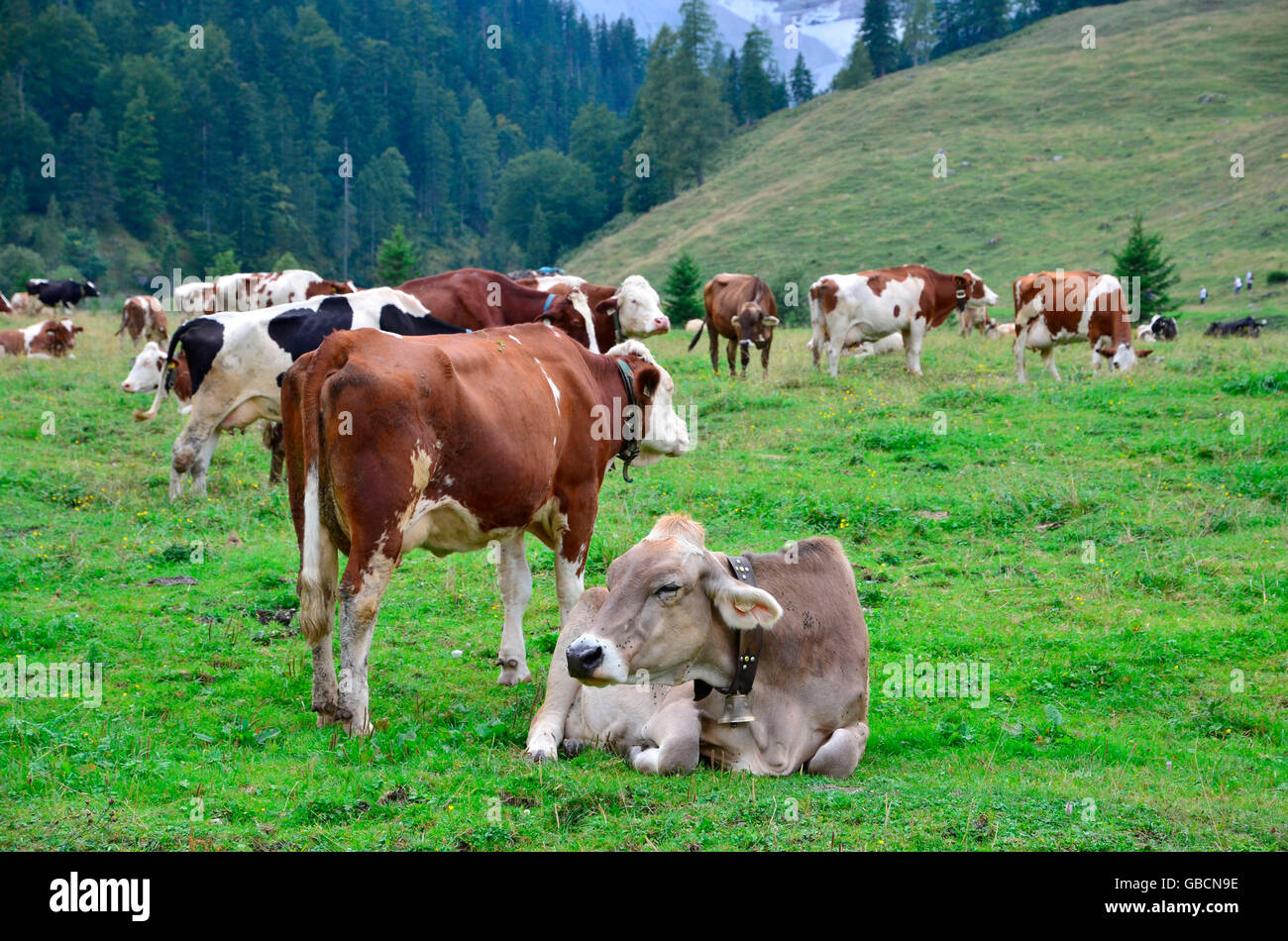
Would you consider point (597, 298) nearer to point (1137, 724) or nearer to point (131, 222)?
point (1137, 724)

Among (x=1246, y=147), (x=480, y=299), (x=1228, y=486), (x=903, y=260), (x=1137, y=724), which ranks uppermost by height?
(x=1246, y=147)

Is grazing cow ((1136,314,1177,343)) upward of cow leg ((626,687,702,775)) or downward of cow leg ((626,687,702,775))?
upward

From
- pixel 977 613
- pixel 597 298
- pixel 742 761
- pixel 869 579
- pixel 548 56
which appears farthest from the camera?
pixel 548 56

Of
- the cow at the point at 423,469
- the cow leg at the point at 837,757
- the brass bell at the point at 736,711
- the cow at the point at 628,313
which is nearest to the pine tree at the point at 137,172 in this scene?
the cow at the point at 628,313

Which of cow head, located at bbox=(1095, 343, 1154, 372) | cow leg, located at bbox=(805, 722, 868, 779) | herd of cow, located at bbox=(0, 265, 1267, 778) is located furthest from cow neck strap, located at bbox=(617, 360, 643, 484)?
cow head, located at bbox=(1095, 343, 1154, 372)

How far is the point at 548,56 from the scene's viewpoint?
15662 cm

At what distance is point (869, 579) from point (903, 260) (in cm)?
4974

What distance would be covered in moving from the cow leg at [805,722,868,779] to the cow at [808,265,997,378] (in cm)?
1514

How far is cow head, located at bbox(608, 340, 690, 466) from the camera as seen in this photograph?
348 inches

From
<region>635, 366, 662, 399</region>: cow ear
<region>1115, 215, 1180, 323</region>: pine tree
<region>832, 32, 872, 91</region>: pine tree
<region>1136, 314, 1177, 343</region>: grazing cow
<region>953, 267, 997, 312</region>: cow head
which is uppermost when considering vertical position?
<region>832, 32, 872, 91</region>: pine tree

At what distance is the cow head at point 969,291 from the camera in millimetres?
22509

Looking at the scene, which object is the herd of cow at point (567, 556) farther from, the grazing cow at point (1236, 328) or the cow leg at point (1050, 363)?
the grazing cow at point (1236, 328)

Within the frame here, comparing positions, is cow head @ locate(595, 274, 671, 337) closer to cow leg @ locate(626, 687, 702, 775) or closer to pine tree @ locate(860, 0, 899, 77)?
cow leg @ locate(626, 687, 702, 775)
